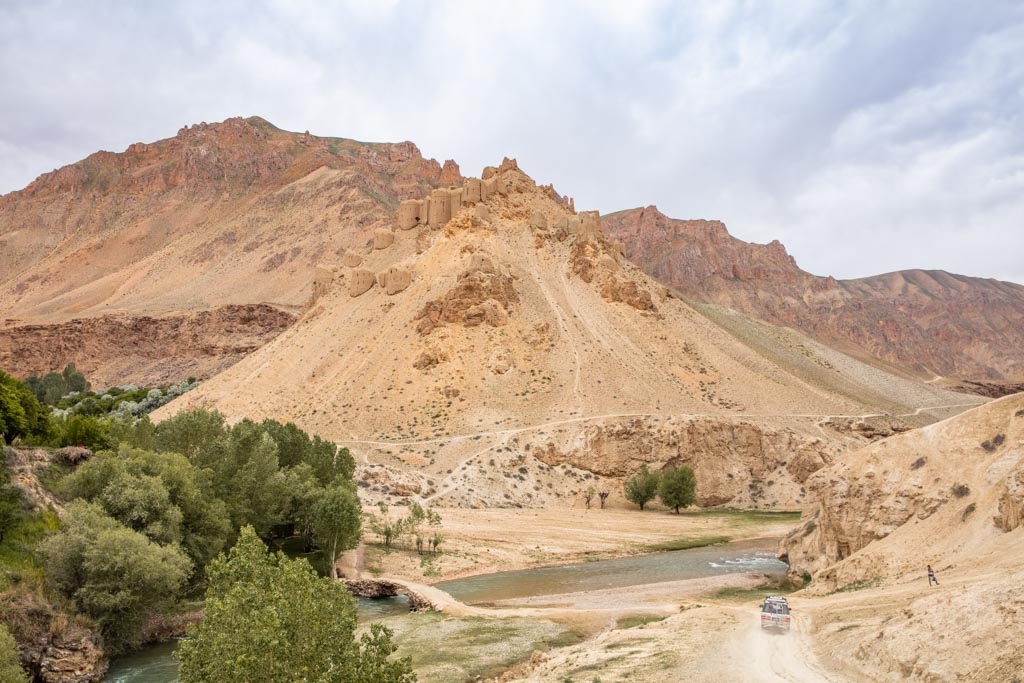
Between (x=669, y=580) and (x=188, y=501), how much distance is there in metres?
23.2

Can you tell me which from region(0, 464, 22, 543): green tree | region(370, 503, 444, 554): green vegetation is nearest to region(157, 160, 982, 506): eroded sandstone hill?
region(370, 503, 444, 554): green vegetation

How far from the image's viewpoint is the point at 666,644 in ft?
66.0

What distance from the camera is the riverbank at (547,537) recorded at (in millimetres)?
41719

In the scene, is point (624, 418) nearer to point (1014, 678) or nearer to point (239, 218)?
point (1014, 678)

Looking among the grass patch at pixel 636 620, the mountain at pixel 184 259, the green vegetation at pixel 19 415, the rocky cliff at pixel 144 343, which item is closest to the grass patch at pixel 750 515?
the grass patch at pixel 636 620

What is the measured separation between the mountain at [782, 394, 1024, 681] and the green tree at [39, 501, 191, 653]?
21.1 m

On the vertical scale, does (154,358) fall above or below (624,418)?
above

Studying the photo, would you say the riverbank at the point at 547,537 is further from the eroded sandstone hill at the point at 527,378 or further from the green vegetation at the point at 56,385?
the green vegetation at the point at 56,385

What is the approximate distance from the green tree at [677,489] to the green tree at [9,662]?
A: 5166 cm

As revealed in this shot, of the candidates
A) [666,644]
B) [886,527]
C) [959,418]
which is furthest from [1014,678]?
[959,418]

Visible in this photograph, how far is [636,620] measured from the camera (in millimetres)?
27234

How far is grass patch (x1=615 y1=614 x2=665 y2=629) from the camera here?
2620 centimetres

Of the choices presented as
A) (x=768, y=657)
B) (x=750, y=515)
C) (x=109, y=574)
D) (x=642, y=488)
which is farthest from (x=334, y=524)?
(x=750, y=515)

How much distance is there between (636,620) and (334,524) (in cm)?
1689
